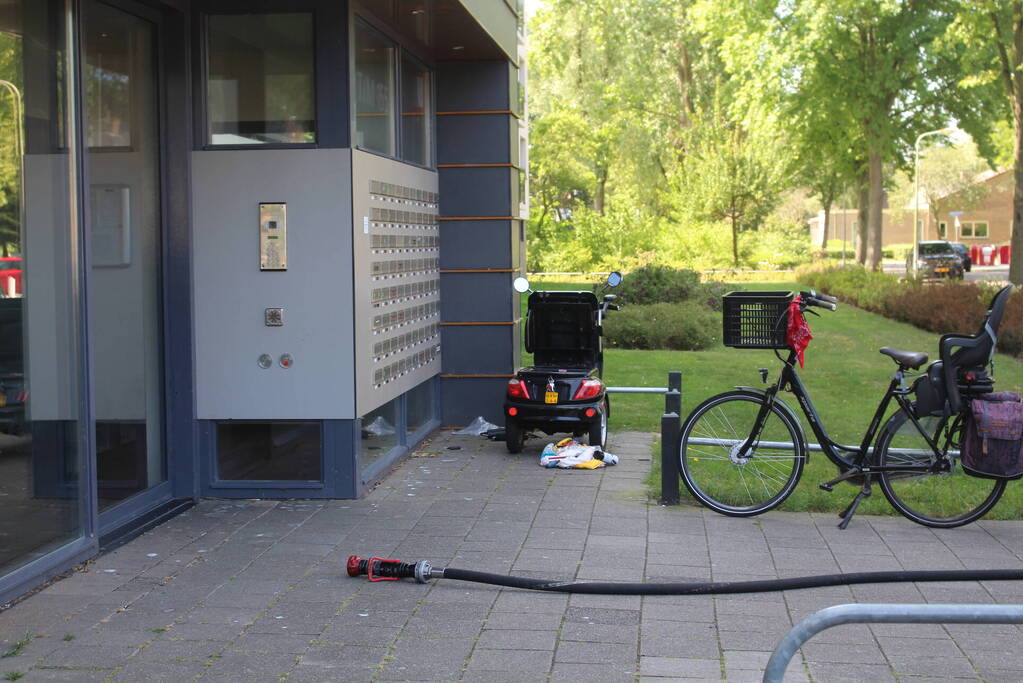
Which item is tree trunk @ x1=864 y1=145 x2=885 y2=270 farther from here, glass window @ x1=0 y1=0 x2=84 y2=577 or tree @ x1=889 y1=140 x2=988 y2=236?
tree @ x1=889 y1=140 x2=988 y2=236

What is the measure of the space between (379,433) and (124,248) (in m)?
2.48

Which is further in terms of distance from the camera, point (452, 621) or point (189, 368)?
point (189, 368)

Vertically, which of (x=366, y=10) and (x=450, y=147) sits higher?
(x=366, y=10)

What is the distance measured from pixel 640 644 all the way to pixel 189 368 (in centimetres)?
395

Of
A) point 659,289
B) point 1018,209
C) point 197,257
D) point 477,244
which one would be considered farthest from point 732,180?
point 197,257

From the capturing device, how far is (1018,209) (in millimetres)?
27047

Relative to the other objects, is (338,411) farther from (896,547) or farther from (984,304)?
(984,304)

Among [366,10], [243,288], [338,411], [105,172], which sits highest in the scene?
[366,10]

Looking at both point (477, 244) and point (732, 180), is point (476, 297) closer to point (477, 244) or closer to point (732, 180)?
point (477, 244)

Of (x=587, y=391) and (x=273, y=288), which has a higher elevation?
(x=273, y=288)

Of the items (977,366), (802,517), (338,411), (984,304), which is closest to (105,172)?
(338,411)

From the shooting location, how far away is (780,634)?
4.99 m

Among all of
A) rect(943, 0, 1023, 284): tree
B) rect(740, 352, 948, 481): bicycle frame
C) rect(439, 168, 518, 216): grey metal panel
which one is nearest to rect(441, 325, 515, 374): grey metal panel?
rect(439, 168, 518, 216): grey metal panel

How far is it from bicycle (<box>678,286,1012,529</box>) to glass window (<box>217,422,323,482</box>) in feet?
7.95
